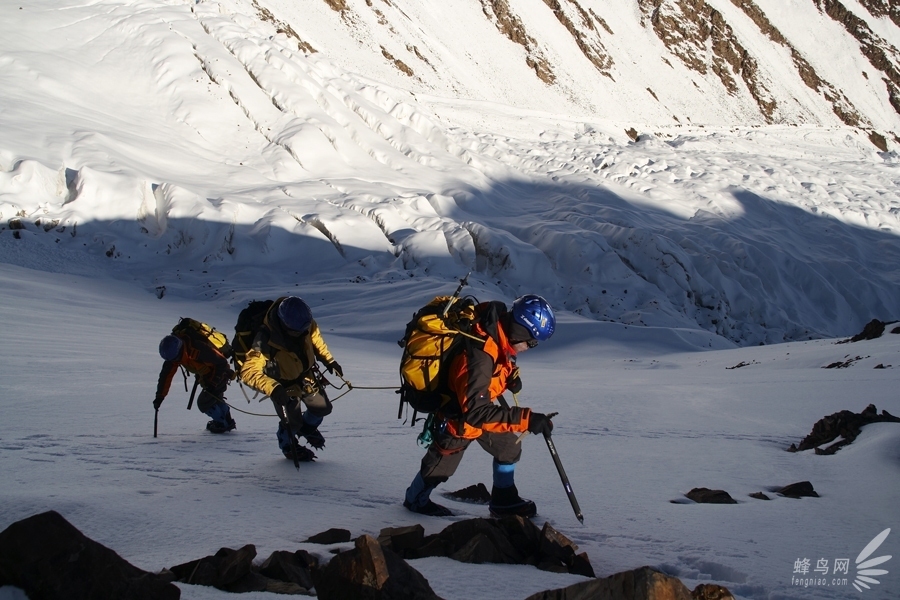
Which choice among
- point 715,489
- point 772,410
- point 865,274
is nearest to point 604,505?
point 715,489

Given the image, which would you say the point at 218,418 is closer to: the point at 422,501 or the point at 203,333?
the point at 203,333

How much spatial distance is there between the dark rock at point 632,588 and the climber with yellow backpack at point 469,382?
1.35 meters

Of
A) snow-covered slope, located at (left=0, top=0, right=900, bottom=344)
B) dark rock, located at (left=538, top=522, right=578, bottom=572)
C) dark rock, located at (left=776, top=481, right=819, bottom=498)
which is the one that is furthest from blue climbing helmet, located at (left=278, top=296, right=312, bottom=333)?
snow-covered slope, located at (left=0, top=0, right=900, bottom=344)

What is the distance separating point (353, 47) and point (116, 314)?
27592mm

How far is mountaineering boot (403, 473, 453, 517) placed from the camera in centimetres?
387

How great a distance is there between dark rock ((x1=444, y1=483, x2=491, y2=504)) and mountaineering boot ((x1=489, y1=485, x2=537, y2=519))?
→ 0.47 meters

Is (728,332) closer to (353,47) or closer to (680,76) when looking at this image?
(353,47)

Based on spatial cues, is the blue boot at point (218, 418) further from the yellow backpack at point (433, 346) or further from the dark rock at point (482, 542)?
the dark rock at point (482, 542)

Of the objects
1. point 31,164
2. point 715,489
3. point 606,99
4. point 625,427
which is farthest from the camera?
point 606,99

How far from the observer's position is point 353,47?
3641 cm

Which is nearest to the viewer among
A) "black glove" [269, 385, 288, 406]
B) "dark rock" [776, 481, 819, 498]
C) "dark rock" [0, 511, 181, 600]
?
"dark rock" [0, 511, 181, 600]

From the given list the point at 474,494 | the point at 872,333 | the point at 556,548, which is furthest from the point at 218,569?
the point at 872,333

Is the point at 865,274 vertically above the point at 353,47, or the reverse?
the point at 353,47

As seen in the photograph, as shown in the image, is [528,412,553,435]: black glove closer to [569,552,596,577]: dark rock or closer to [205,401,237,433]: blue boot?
[569,552,596,577]: dark rock
